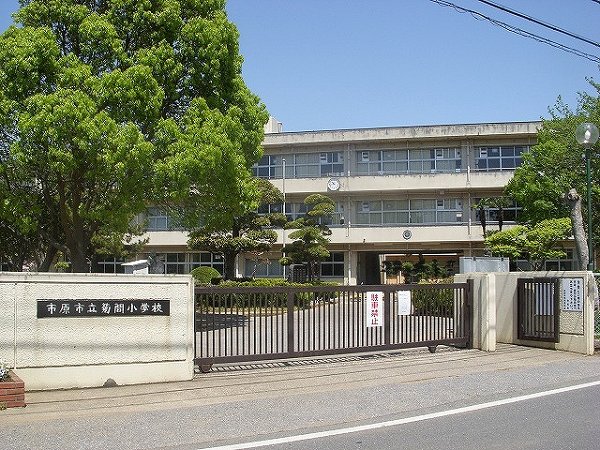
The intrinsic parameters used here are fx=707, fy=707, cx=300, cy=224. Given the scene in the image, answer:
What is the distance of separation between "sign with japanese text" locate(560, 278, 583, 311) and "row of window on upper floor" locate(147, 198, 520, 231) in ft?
90.2

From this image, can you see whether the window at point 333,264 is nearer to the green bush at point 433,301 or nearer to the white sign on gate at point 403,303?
the green bush at point 433,301

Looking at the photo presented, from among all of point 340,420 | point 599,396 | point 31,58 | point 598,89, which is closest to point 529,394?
point 599,396

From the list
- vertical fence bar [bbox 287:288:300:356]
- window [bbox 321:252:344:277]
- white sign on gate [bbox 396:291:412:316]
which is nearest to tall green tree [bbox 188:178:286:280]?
window [bbox 321:252:344:277]

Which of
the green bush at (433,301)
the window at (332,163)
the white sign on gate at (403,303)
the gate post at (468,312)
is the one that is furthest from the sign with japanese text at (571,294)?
the window at (332,163)

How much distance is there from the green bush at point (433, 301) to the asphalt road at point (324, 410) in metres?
1.62

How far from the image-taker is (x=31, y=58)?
16000 millimetres

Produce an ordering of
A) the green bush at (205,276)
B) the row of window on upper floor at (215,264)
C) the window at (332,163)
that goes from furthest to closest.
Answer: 1. the row of window on upper floor at (215,264)
2. the window at (332,163)
3. the green bush at (205,276)

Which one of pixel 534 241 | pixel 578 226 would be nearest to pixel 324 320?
pixel 578 226

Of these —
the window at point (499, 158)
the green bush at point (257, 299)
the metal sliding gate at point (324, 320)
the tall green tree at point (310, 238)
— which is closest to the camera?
the green bush at point (257, 299)

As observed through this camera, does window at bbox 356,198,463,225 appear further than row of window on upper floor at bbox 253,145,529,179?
Yes

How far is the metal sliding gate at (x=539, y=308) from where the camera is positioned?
592 inches

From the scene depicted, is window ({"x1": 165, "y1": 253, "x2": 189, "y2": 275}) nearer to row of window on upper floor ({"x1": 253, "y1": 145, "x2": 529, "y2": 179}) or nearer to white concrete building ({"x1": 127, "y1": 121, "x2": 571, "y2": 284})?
white concrete building ({"x1": 127, "y1": 121, "x2": 571, "y2": 284})

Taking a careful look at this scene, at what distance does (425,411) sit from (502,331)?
7969 mm

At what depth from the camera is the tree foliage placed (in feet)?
109
